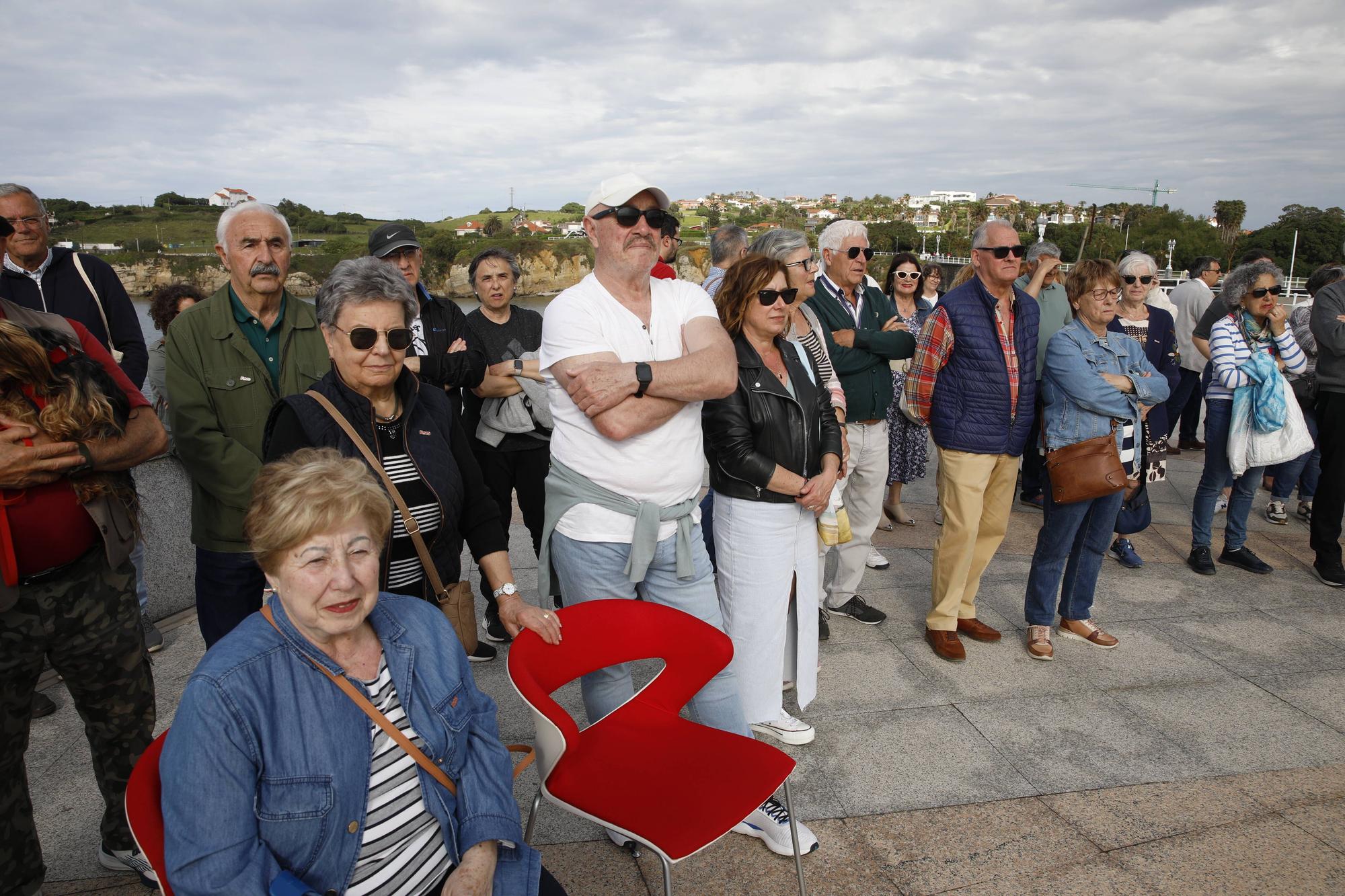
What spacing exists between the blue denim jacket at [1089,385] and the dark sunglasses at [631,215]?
242 cm

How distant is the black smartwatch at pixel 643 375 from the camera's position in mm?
2377

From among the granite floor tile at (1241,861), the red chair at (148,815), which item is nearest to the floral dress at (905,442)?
the granite floor tile at (1241,861)

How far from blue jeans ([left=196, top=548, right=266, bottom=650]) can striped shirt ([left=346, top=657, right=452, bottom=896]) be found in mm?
1335

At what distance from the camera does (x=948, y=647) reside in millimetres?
3965

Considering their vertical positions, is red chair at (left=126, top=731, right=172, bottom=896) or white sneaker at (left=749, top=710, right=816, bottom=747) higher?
red chair at (left=126, top=731, right=172, bottom=896)

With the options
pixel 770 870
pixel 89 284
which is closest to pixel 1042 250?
pixel 770 870

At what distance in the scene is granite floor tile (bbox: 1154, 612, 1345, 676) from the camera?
12.8 feet

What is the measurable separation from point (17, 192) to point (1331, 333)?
24.3 ft

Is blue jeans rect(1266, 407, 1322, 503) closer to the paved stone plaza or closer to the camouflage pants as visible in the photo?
the paved stone plaza

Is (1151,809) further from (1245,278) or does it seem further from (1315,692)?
(1245,278)

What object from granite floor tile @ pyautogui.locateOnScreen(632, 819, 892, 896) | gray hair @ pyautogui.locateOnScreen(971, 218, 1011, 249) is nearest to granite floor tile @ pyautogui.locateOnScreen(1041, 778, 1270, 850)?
granite floor tile @ pyautogui.locateOnScreen(632, 819, 892, 896)

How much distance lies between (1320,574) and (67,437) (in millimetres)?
6507

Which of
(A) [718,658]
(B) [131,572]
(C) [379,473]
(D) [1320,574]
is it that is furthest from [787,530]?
(D) [1320,574]

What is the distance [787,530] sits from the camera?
10.2 ft
